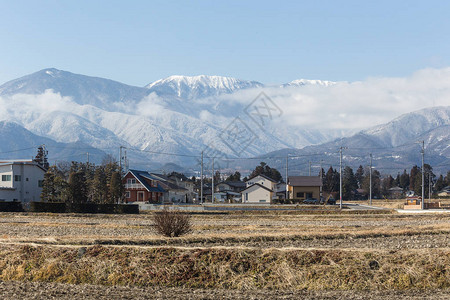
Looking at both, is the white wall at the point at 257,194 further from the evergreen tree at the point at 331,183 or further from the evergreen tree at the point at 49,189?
the evergreen tree at the point at 331,183

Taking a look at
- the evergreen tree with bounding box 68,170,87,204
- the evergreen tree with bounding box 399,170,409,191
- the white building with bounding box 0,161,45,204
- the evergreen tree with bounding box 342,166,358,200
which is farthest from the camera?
the evergreen tree with bounding box 399,170,409,191

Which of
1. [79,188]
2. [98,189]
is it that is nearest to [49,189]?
[79,188]

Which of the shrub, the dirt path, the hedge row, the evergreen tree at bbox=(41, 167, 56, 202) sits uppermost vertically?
the evergreen tree at bbox=(41, 167, 56, 202)

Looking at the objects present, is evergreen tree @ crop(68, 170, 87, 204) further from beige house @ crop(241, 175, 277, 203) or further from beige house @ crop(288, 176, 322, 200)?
beige house @ crop(288, 176, 322, 200)

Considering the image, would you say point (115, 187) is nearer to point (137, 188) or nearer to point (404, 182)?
point (137, 188)

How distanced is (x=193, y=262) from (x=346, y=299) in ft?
20.2

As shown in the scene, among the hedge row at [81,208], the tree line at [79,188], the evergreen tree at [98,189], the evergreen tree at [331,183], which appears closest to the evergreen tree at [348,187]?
the evergreen tree at [331,183]

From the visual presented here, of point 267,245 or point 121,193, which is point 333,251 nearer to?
point 267,245

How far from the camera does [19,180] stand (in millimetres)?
81062

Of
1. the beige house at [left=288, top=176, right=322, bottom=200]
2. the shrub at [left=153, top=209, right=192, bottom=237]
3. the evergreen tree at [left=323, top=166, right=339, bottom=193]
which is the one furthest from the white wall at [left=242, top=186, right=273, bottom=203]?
the shrub at [left=153, top=209, right=192, bottom=237]

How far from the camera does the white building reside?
79250 millimetres

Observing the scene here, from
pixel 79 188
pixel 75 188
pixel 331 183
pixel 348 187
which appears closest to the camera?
pixel 75 188

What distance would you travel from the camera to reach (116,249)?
2211 cm

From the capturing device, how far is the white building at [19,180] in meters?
79.2
